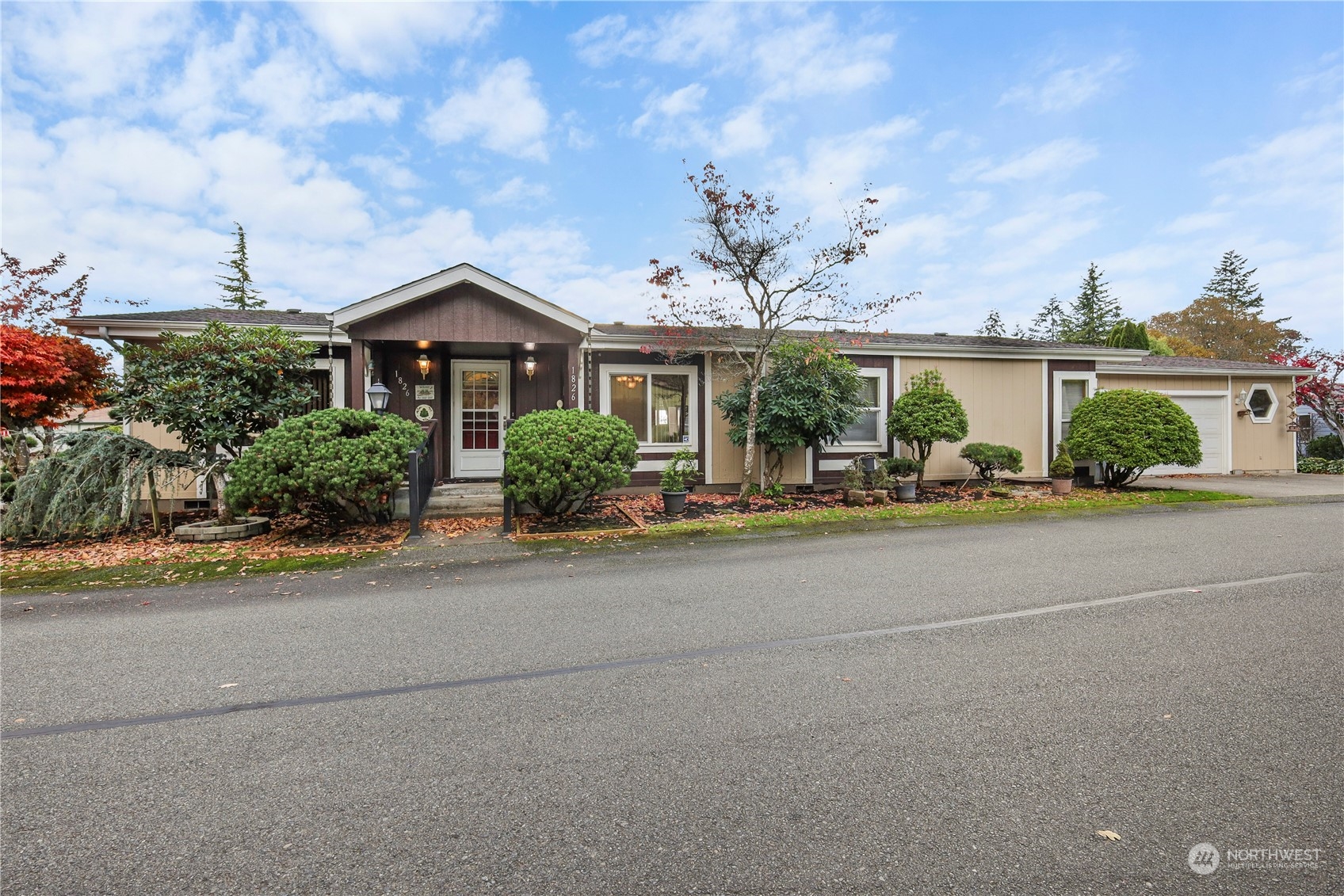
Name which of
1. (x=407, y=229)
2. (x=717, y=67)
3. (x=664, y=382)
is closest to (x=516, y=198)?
(x=407, y=229)

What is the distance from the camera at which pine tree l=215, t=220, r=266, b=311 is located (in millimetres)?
27906

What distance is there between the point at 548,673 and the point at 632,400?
8301 mm

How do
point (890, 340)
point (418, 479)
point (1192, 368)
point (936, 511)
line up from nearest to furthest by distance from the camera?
1. point (418, 479)
2. point (936, 511)
3. point (890, 340)
4. point (1192, 368)

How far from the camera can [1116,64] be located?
415 inches

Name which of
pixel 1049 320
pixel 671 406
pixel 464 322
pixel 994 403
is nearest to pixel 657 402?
pixel 671 406

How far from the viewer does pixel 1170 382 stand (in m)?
15.4

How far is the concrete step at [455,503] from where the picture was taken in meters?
8.77

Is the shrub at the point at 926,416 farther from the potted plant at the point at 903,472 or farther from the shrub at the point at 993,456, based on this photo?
the shrub at the point at 993,456

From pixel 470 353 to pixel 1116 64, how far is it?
13.4 metres

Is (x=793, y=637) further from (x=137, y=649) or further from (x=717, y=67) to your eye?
(x=717, y=67)

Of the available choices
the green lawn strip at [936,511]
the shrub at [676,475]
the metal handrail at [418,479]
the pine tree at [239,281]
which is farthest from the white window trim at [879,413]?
the pine tree at [239,281]

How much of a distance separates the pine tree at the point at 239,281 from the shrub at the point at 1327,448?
4285 cm

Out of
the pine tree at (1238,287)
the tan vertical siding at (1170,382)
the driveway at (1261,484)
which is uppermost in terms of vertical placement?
the pine tree at (1238,287)

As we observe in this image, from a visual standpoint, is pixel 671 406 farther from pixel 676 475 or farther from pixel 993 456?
pixel 993 456
